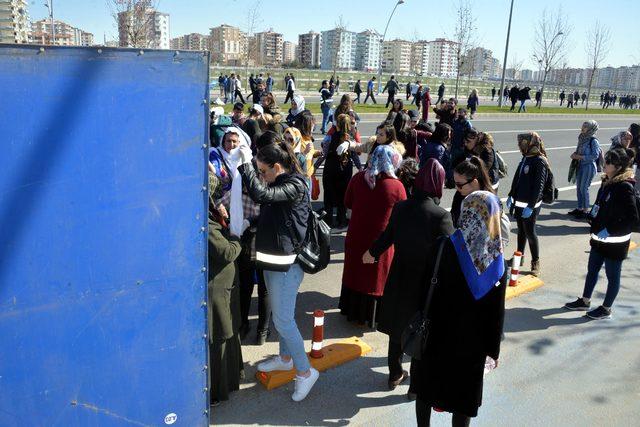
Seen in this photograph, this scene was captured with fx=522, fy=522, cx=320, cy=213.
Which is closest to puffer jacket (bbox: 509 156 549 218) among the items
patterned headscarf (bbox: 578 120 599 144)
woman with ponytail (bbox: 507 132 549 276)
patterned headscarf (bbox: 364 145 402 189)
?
woman with ponytail (bbox: 507 132 549 276)

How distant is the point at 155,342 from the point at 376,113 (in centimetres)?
2401

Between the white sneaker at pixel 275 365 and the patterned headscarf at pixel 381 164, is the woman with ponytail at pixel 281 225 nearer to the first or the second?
the white sneaker at pixel 275 365

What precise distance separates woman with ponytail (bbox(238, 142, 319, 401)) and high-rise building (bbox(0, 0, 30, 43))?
27718 millimetres

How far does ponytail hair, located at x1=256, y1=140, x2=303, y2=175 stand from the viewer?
3.82 meters

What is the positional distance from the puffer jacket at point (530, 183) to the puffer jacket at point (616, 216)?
36.2 inches

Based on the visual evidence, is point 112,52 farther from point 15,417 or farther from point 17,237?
point 15,417

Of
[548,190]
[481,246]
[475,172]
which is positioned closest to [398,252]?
[475,172]

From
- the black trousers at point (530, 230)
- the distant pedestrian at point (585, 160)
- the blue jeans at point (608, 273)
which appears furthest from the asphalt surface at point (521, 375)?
the distant pedestrian at point (585, 160)

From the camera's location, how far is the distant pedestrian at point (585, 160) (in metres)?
9.77

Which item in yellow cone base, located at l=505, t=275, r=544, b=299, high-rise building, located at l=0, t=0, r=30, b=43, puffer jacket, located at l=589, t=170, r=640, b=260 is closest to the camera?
puffer jacket, located at l=589, t=170, r=640, b=260

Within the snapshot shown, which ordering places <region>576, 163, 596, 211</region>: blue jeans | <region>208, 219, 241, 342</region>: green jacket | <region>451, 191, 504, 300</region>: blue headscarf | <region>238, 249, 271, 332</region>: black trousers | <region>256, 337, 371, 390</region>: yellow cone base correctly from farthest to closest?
<region>576, 163, 596, 211</region>: blue jeans
<region>238, 249, 271, 332</region>: black trousers
<region>256, 337, 371, 390</region>: yellow cone base
<region>208, 219, 241, 342</region>: green jacket
<region>451, 191, 504, 300</region>: blue headscarf

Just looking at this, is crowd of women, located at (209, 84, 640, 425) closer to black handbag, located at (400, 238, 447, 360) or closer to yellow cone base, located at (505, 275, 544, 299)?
black handbag, located at (400, 238, 447, 360)

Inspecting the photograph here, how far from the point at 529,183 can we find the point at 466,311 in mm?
3863

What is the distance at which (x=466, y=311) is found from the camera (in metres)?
3.17
